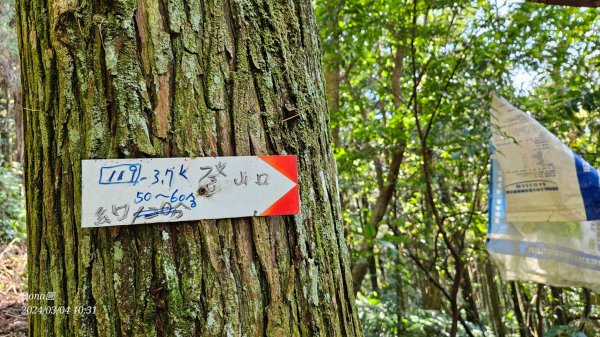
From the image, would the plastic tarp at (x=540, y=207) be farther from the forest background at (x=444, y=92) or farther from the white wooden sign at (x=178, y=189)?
the white wooden sign at (x=178, y=189)

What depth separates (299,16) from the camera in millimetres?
831

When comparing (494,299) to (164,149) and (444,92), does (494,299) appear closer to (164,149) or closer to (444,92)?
(444,92)

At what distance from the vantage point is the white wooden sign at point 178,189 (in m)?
0.65

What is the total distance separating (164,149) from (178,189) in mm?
69

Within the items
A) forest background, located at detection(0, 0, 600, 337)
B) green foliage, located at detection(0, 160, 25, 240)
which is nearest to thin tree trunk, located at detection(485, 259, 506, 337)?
forest background, located at detection(0, 0, 600, 337)

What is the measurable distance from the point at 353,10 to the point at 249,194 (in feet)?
7.74

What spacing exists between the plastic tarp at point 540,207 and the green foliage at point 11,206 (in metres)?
4.70

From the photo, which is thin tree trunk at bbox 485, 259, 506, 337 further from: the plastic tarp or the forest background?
the plastic tarp

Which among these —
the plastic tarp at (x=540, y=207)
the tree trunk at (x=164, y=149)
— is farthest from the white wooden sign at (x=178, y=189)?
the plastic tarp at (x=540, y=207)

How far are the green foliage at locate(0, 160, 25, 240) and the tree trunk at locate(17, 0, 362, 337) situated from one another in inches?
180

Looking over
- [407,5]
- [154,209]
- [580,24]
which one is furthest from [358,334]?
[580,24]

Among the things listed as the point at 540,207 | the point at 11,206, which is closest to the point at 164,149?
the point at 540,207

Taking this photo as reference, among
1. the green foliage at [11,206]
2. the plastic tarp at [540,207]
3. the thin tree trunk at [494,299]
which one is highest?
the green foliage at [11,206]

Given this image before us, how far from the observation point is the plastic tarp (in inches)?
79.9
